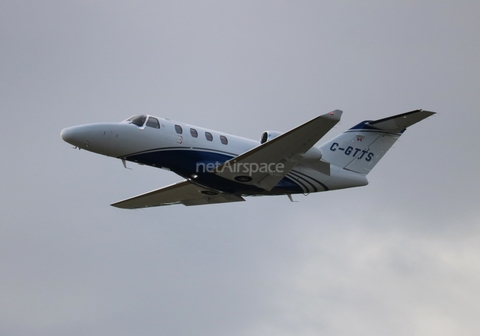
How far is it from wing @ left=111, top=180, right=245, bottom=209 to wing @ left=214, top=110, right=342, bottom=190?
7.54 ft

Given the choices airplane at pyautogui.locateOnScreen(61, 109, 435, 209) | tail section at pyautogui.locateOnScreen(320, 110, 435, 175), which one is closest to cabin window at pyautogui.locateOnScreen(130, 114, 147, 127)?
airplane at pyautogui.locateOnScreen(61, 109, 435, 209)

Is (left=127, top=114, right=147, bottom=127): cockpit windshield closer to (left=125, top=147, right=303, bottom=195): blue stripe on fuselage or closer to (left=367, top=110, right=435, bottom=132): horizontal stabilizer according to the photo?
(left=125, top=147, right=303, bottom=195): blue stripe on fuselage

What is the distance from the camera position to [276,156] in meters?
22.4

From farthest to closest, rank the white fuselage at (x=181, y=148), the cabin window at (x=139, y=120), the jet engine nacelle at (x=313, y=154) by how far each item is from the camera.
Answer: the jet engine nacelle at (x=313, y=154), the cabin window at (x=139, y=120), the white fuselage at (x=181, y=148)

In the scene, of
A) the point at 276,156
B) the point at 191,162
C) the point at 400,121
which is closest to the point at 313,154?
the point at 276,156

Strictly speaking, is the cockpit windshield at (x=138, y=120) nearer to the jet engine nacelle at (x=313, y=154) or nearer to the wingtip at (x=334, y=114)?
the jet engine nacelle at (x=313, y=154)

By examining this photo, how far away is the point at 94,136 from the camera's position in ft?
72.7

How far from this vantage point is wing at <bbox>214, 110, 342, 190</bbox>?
2086 cm

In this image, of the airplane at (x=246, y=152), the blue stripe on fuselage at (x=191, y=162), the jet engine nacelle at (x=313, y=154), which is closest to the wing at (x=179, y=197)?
the airplane at (x=246, y=152)

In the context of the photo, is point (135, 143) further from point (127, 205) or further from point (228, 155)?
point (127, 205)

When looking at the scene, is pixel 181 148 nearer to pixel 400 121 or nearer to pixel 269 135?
pixel 269 135

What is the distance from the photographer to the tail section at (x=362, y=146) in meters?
25.7

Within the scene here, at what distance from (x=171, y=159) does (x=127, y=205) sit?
5.63 metres

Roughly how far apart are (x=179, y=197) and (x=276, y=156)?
6171mm
